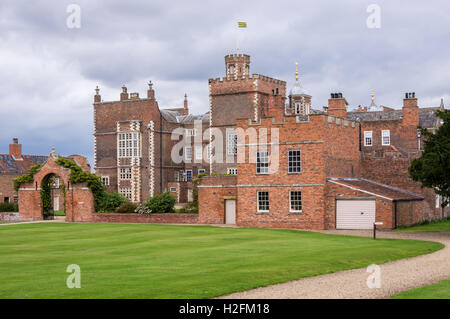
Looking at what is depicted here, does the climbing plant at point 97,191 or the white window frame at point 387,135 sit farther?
the white window frame at point 387,135

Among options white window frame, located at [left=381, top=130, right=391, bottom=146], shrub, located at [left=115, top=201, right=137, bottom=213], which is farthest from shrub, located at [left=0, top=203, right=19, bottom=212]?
white window frame, located at [left=381, top=130, right=391, bottom=146]

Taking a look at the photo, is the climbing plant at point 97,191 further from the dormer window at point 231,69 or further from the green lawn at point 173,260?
the dormer window at point 231,69

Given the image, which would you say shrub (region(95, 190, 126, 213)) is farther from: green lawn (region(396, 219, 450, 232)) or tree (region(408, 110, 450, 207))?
tree (region(408, 110, 450, 207))

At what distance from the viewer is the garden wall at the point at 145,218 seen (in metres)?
48.0

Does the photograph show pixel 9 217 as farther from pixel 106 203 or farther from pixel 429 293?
pixel 429 293

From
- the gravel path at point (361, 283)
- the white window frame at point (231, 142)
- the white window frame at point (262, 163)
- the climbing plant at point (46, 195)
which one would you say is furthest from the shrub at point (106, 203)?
the gravel path at point (361, 283)

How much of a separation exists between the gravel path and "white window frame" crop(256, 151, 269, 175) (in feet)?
66.8

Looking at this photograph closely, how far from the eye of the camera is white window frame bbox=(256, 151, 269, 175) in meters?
43.8

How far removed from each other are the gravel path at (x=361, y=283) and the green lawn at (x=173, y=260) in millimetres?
635

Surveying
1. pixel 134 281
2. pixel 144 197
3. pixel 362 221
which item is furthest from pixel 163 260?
pixel 144 197

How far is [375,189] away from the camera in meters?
42.3

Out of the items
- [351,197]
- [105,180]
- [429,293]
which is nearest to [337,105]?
[351,197]

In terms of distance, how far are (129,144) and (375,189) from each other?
3518cm
